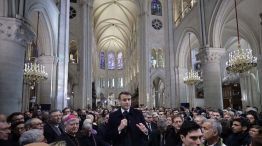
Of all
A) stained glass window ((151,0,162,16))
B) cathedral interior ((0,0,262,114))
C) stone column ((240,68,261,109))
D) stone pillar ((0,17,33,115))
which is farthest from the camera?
stained glass window ((151,0,162,16))

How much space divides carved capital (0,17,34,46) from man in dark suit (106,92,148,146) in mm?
6734

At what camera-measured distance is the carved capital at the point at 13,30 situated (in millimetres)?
8945

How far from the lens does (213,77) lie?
16.2 metres

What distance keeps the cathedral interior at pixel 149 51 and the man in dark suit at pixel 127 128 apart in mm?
6269

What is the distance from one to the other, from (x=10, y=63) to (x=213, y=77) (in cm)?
1156

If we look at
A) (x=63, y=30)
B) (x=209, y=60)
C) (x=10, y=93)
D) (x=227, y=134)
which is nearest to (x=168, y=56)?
(x=209, y=60)

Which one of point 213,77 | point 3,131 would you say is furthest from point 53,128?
point 213,77

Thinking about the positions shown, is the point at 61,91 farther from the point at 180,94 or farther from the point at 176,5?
the point at 176,5

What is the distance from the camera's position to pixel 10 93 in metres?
9.05

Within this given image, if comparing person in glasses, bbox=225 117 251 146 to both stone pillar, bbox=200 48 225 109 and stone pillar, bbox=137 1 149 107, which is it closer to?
stone pillar, bbox=200 48 225 109

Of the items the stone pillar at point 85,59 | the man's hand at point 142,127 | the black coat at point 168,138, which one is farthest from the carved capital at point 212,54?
the stone pillar at point 85,59

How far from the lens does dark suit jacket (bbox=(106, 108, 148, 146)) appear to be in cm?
380

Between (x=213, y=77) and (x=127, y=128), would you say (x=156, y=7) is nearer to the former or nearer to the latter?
(x=213, y=77)

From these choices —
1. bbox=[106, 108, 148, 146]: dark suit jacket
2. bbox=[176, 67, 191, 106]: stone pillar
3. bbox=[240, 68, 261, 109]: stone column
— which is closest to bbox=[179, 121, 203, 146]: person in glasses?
bbox=[106, 108, 148, 146]: dark suit jacket
